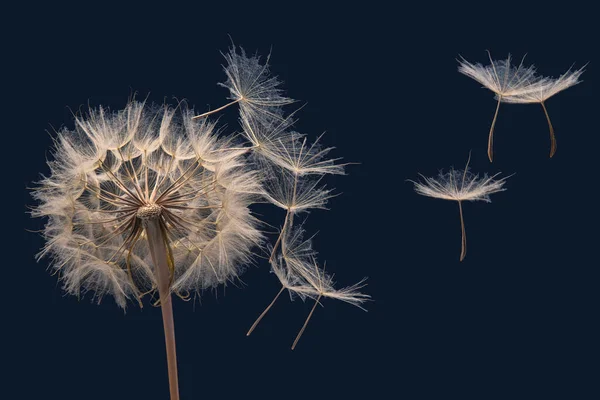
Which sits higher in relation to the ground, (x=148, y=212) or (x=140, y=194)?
(x=140, y=194)

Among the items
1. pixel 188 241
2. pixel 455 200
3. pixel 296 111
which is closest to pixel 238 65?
Result: pixel 296 111

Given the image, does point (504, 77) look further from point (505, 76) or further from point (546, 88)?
point (546, 88)

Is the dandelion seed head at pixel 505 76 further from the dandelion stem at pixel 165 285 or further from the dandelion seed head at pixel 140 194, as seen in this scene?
the dandelion stem at pixel 165 285

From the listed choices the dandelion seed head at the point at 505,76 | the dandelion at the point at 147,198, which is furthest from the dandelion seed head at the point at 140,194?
the dandelion seed head at the point at 505,76

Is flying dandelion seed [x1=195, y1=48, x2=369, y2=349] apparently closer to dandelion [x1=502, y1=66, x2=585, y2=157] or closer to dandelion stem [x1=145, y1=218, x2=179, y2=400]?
dandelion stem [x1=145, y1=218, x2=179, y2=400]

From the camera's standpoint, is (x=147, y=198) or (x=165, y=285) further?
(x=165, y=285)

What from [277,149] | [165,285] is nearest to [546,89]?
[277,149]

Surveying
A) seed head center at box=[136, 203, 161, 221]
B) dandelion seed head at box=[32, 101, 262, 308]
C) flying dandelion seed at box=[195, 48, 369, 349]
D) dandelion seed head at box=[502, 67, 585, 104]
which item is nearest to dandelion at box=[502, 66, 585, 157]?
dandelion seed head at box=[502, 67, 585, 104]
